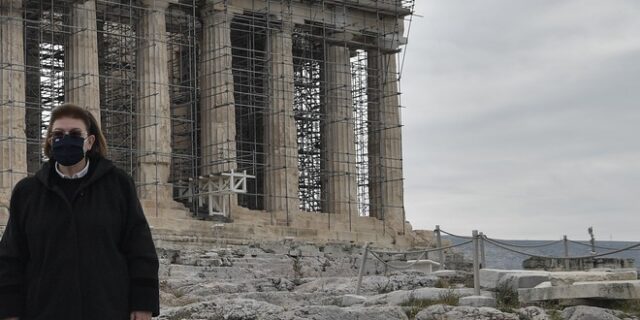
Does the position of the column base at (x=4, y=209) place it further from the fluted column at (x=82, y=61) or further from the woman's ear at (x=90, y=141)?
the woman's ear at (x=90, y=141)

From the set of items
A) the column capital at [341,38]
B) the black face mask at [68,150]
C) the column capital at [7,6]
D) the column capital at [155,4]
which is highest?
the column capital at [155,4]

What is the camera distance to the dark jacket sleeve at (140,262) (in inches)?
291

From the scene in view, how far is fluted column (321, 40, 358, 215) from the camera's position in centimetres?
5041

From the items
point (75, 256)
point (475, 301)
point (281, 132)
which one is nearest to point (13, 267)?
point (75, 256)

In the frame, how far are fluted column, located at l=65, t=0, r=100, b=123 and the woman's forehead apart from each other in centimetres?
3547

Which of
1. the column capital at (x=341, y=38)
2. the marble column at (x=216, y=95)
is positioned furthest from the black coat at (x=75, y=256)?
the column capital at (x=341, y=38)

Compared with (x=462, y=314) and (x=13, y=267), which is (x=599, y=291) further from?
(x=13, y=267)

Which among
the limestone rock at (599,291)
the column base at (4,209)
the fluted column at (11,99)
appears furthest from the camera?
the fluted column at (11,99)

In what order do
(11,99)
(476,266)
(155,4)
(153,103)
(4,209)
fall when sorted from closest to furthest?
1. (476,266)
2. (4,209)
3. (11,99)
4. (153,103)
5. (155,4)

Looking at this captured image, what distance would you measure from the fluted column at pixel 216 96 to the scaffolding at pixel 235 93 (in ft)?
0.16

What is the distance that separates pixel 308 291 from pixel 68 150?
1602 cm

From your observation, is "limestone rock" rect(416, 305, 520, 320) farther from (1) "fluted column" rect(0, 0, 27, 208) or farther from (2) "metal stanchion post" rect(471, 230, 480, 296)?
(1) "fluted column" rect(0, 0, 27, 208)

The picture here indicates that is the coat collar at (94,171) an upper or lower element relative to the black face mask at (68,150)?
lower

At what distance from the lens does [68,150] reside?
7.35 meters
